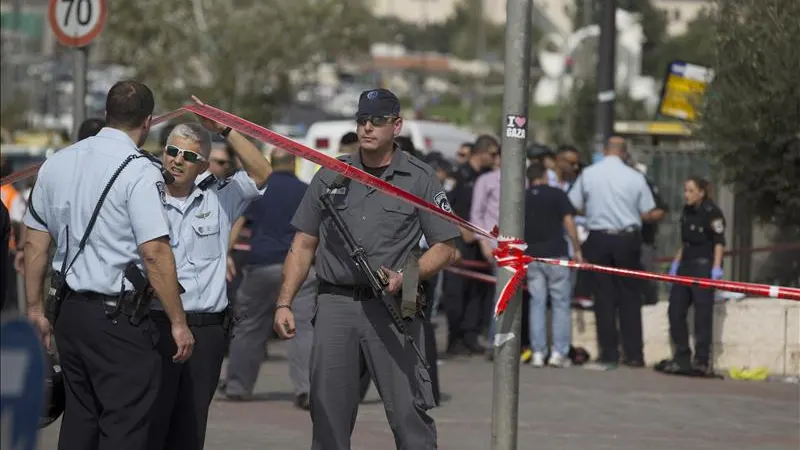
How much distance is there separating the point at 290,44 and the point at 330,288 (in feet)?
174

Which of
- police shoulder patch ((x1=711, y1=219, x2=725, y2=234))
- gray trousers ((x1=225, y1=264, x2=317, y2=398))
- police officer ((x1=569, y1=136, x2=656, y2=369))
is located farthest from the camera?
police officer ((x1=569, y1=136, x2=656, y2=369))

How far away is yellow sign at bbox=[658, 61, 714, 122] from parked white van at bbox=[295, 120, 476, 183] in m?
4.41

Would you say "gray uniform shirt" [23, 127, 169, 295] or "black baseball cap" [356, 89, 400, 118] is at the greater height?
"black baseball cap" [356, 89, 400, 118]

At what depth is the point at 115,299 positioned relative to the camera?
23.3 feet

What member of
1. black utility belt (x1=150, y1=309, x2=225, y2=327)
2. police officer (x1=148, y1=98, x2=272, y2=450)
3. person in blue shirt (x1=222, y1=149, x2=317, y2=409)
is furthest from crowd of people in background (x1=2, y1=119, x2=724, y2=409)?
black utility belt (x1=150, y1=309, x2=225, y2=327)

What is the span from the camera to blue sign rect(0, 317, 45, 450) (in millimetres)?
4262

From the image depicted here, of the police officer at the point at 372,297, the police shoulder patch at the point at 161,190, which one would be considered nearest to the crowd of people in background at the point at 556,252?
the police officer at the point at 372,297

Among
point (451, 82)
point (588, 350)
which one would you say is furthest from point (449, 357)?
point (451, 82)

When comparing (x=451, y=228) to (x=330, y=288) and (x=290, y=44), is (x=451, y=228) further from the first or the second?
(x=290, y=44)

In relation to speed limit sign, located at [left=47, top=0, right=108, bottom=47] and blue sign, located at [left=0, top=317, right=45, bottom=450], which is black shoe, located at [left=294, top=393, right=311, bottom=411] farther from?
blue sign, located at [left=0, top=317, right=45, bottom=450]

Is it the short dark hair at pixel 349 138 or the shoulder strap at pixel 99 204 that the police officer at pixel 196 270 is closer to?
the shoulder strap at pixel 99 204

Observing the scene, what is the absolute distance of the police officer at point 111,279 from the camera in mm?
7082

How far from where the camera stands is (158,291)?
7.08m

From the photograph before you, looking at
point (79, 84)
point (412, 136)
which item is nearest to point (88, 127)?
point (79, 84)
